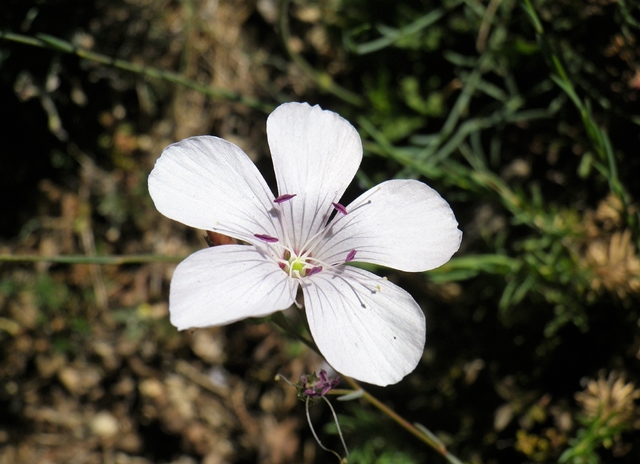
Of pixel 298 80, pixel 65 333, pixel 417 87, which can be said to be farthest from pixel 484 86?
pixel 65 333

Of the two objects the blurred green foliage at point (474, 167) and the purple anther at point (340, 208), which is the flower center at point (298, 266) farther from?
the blurred green foliage at point (474, 167)

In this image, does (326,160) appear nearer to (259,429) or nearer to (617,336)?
(617,336)

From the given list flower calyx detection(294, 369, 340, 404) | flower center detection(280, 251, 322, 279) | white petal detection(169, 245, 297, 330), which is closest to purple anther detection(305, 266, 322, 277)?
flower center detection(280, 251, 322, 279)

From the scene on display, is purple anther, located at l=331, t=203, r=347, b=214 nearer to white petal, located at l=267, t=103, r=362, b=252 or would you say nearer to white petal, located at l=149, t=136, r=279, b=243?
white petal, located at l=267, t=103, r=362, b=252

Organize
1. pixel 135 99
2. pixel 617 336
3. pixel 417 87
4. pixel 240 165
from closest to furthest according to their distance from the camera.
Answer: pixel 240 165 → pixel 617 336 → pixel 417 87 → pixel 135 99

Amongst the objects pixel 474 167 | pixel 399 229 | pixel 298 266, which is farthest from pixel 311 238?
pixel 474 167

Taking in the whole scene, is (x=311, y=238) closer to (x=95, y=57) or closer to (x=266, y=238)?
(x=266, y=238)

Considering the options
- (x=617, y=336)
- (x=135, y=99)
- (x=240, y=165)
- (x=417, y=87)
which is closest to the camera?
(x=240, y=165)
